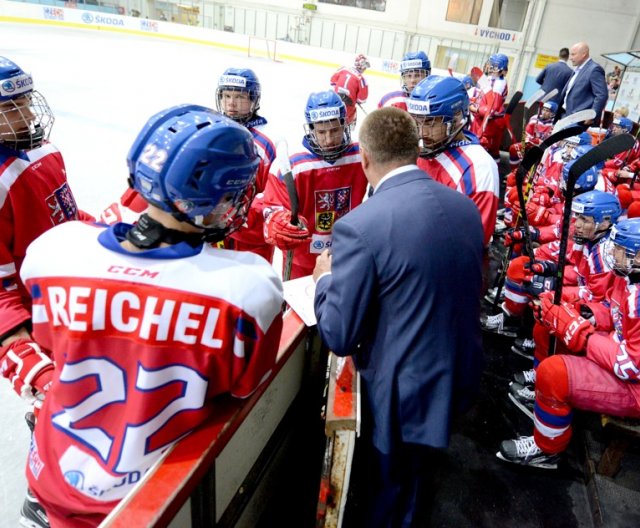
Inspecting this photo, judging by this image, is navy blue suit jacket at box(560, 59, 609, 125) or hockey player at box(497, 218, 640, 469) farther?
navy blue suit jacket at box(560, 59, 609, 125)

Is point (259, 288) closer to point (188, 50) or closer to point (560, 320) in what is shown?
point (560, 320)

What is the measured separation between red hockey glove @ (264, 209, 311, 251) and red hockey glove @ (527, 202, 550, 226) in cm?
262

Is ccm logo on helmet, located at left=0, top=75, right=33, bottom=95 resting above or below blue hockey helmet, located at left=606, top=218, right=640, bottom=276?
above

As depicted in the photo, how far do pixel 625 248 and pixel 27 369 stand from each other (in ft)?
7.29

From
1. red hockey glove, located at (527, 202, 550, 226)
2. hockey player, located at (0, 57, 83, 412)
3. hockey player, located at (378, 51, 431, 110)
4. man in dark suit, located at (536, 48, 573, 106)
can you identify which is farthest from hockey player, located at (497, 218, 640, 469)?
man in dark suit, located at (536, 48, 573, 106)

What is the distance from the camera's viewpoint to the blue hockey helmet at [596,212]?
2523 mm

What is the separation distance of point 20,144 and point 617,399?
251cm

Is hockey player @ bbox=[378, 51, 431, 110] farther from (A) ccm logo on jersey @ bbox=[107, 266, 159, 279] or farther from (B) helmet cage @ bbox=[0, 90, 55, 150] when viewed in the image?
(A) ccm logo on jersey @ bbox=[107, 266, 159, 279]

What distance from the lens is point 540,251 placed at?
3139mm

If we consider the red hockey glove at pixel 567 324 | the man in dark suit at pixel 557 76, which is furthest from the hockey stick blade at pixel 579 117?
the man in dark suit at pixel 557 76

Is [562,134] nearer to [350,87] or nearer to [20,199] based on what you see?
[20,199]

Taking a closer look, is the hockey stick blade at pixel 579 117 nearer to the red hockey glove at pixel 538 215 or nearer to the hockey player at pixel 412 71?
the red hockey glove at pixel 538 215

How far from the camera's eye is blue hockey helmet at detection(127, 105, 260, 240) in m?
0.85

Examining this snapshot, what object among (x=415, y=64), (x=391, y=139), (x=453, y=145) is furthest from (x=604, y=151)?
(x=415, y=64)
